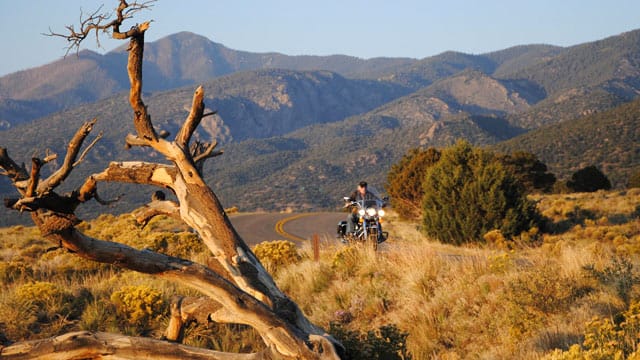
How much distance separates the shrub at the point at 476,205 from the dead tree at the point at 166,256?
18.3 metres

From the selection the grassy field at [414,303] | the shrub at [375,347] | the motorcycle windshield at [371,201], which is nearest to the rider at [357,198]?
the motorcycle windshield at [371,201]

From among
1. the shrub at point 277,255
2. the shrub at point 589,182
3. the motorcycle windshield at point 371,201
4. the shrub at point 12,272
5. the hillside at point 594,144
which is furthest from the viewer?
the hillside at point 594,144

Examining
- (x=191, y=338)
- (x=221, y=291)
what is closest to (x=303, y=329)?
(x=221, y=291)

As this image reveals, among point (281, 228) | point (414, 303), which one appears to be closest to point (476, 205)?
point (281, 228)

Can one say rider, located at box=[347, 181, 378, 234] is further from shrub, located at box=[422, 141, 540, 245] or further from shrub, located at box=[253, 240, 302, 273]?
shrub, located at box=[422, 141, 540, 245]

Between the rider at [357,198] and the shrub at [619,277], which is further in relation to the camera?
the rider at [357,198]

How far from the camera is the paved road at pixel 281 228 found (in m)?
28.0

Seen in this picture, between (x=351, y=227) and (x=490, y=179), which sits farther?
(x=490, y=179)

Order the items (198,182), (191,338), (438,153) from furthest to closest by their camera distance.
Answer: (438,153) < (191,338) < (198,182)

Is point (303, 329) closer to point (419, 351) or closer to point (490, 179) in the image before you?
point (419, 351)

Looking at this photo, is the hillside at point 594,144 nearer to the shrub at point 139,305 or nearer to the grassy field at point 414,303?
the grassy field at point 414,303

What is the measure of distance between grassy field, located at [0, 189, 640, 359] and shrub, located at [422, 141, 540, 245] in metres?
8.18

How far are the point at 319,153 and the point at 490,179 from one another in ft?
407

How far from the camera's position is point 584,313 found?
26.2 feet
